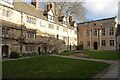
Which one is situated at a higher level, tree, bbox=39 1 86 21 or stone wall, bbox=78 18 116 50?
tree, bbox=39 1 86 21

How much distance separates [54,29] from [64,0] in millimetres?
14021

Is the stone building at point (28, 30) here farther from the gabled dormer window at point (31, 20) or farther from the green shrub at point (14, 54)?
the green shrub at point (14, 54)

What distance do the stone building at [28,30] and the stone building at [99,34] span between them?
9.29 m

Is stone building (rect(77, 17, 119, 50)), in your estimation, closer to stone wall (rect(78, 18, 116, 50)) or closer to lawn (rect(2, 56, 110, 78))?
stone wall (rect(78, 18, 116, 50))

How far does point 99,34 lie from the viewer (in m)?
46.4

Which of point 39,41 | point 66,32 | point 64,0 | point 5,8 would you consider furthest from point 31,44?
point 64,0

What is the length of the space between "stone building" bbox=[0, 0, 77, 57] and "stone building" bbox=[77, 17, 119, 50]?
929 cm

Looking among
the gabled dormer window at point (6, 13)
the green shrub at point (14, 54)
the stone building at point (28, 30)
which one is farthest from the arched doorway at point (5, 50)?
the gabled dormer window at point (6, 13)

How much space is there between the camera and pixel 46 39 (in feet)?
108

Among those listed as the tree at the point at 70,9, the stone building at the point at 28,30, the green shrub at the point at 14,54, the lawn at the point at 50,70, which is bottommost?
the lawn at the point at 50,70

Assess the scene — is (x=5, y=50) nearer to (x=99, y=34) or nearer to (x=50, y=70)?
(x=50, y=70)

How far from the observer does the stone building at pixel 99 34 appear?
145 feet

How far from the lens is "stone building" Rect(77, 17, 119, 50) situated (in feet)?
145

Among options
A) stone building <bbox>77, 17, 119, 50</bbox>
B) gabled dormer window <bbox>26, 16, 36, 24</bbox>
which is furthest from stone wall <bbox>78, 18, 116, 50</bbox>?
gabled dormer window <bbox>26, 16, 36, 24</bbox>
